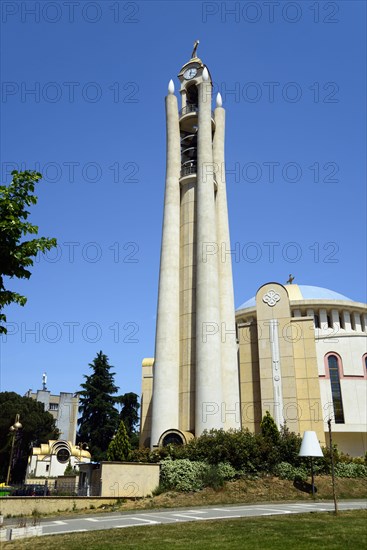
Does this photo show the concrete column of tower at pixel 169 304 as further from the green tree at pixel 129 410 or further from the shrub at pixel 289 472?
the green tree at pixel 129 410

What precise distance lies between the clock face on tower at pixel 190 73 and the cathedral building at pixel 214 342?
0.11m

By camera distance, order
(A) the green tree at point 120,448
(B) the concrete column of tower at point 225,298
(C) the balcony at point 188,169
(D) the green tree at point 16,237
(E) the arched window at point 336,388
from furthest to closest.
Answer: (C) the balcony at point 188,169 < (E) the arched window at point 336,388 < (B) the concrete column of tower at point 225,298 < (A) the green tree at point 120,448 < (D) the green tree at point 16,237

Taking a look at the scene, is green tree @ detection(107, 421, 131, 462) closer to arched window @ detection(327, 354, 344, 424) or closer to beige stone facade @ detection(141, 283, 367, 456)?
beige stone facade @ detection(141, 283, 367, 456)

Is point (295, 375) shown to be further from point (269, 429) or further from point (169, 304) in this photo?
point (169, 304)

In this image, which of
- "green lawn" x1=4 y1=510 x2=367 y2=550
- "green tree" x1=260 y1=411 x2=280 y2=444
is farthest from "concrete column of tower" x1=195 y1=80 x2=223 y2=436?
"green lawn" x1=4 y1=510 x2=367 y2=550

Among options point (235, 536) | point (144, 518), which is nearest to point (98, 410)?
point (144, 518)

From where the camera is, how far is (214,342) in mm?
32594

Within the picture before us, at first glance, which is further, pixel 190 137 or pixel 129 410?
pixel 129 410

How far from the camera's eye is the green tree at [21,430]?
58531 mm

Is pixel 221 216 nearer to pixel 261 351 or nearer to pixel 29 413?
pixel 261 351

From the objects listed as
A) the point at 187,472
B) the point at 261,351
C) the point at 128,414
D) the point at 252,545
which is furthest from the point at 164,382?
the point at 128,414

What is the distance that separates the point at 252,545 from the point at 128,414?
2099 inches

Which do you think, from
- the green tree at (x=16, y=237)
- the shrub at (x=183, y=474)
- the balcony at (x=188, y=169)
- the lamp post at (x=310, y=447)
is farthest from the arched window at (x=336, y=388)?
the green tree at (x=16, y=237)

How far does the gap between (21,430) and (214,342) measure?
38020 mm
